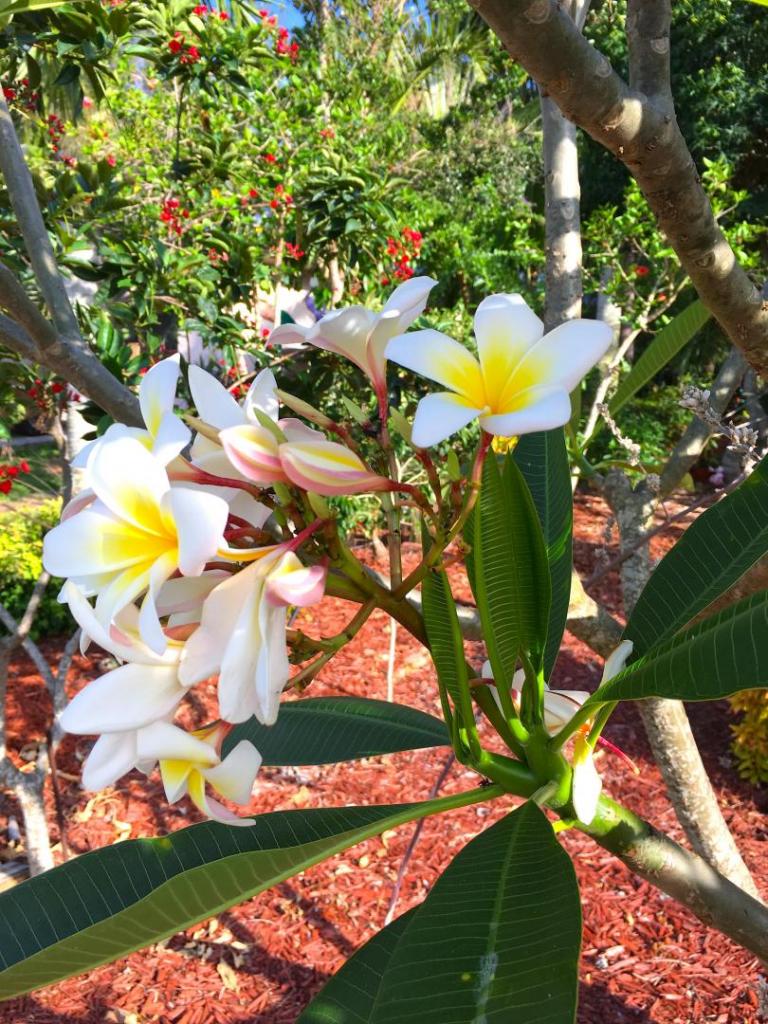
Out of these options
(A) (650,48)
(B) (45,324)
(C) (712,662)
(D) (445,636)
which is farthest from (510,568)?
(B) (45,324)

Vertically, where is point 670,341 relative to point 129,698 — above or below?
above

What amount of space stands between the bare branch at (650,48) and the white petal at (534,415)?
445 mm

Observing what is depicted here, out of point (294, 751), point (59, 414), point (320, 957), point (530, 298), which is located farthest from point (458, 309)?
→ point (294, 751)

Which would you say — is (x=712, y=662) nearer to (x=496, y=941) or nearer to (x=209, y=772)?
(x=496, y=941)

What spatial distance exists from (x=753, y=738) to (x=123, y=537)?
290 centimetres

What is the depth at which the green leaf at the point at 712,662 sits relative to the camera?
0.53 m

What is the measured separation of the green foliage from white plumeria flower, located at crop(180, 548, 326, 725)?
224 millimetres

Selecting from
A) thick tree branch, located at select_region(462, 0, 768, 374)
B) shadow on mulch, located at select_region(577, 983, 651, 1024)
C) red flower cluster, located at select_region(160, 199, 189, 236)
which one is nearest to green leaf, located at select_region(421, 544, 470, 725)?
thick tree branch, located at select_region(462, 0, 768, 374)

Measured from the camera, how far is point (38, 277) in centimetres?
138

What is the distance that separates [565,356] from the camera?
538 mm

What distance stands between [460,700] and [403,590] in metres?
Answer: 0.12

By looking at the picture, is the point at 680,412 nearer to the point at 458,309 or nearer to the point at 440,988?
the point at 458,309

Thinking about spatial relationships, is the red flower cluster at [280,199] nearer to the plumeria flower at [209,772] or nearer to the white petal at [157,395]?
the white petal at [157,395]

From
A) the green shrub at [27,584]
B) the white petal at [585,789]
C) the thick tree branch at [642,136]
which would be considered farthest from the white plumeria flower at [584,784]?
the green shrub at [27,584]
